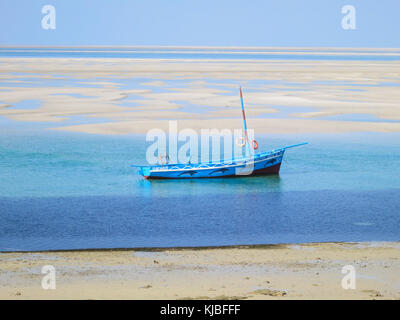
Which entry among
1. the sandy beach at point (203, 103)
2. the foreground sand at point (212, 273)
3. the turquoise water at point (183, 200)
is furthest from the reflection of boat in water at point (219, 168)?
the sandy beach at point (203, 103)

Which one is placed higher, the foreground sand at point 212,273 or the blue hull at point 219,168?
the blue hull at point 219,168

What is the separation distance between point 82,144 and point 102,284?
801 inches

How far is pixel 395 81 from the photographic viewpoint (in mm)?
73062

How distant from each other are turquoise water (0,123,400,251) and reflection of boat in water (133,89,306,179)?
1.08 feet

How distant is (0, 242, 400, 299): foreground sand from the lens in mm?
12656

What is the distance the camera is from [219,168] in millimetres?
25781

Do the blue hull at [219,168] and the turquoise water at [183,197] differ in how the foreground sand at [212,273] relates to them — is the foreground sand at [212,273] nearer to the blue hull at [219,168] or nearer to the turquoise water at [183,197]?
the turquoise water at [183,197]

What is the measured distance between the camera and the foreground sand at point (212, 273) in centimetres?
1266

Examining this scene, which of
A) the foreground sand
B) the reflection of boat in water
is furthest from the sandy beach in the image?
the foreground sand

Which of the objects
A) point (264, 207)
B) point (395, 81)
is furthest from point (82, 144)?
point (395, 81)

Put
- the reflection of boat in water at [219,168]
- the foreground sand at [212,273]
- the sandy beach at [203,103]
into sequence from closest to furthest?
1. the foreground sand at [212,273]
2. the reflection of boat in water at [219,168]
3. the sandy beach at [203,103]

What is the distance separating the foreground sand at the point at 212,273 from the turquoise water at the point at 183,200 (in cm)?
117

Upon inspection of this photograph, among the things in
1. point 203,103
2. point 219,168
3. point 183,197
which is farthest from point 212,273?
point 203,103

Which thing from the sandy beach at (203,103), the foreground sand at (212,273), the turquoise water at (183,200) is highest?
the sandy beach at (203,103)
